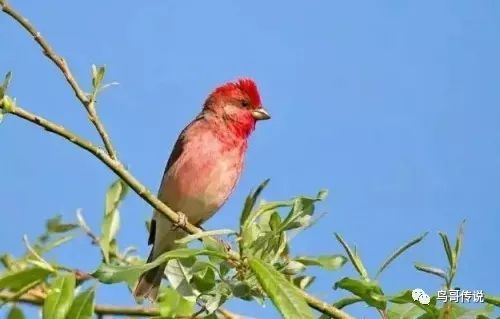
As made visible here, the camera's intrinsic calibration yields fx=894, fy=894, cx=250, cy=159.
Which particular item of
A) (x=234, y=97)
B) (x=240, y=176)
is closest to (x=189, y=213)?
(x=240, y=176)

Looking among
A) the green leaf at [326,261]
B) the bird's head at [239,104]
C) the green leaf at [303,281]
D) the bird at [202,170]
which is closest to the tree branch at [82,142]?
the green leaf at [326,261]

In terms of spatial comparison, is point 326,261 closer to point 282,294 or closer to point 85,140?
point 282,294

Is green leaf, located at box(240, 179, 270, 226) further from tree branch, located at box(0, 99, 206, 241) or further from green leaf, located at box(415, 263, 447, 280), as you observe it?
green leaf, located at box(415, 263, 447, 280)

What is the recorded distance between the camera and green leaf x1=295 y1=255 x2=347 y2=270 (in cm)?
288

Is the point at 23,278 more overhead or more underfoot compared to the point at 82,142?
more underfoot

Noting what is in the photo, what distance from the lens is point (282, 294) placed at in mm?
2355

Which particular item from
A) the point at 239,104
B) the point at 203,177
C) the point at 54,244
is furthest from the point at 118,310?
the point at 239,104

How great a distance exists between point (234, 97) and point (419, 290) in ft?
15.9

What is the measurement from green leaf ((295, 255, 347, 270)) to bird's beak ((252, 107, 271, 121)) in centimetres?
426

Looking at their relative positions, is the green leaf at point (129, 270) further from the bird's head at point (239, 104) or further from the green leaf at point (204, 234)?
the bird's head at point (239, 104)

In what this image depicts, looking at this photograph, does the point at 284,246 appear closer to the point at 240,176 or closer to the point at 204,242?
the point at 204,242

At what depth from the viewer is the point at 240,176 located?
686 cm

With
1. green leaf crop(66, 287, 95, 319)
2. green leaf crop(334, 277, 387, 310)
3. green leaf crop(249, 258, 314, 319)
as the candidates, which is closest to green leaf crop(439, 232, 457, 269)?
green leaf crop(334, 277, 387, 310)

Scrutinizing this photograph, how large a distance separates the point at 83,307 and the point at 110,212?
1.36 metres
